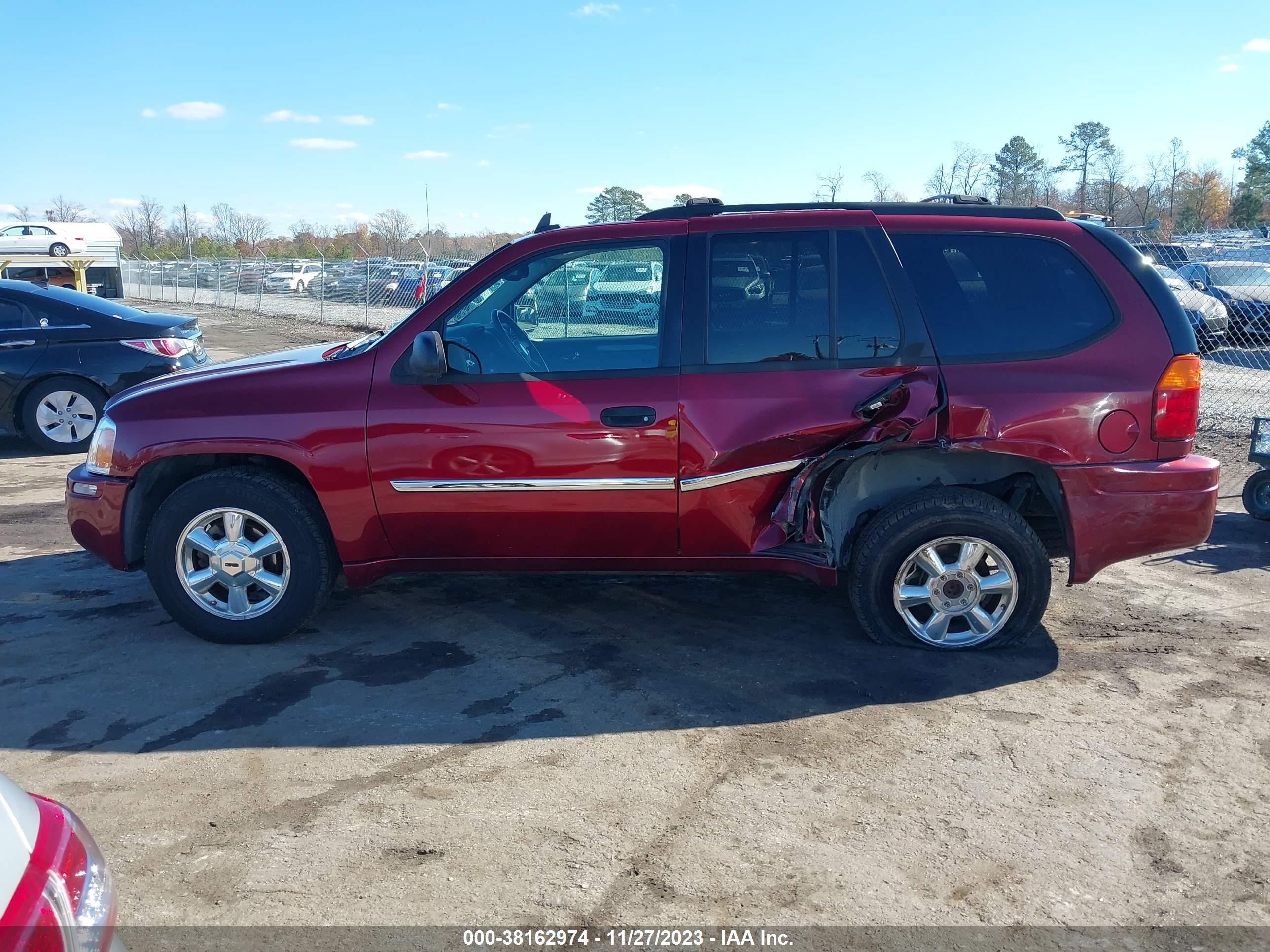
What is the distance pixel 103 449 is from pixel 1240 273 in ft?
55.1

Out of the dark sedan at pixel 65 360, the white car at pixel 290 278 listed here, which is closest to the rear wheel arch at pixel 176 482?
the dark sedan at pixel 65 360

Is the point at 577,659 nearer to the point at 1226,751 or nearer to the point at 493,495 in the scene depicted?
the point at 493,495

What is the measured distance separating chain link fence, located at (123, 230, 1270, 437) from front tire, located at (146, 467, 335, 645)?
1.40 meters

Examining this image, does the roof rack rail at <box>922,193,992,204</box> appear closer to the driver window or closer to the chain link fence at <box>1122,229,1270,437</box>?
the driver window

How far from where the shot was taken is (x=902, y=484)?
4.73 m

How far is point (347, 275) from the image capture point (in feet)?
98.9

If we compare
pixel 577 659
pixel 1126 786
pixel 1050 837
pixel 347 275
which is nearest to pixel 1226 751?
pixel 1126 786

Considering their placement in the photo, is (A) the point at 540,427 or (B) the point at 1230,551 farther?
(B) the point at 1230,551

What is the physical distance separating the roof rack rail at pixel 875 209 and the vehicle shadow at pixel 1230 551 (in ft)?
7.20

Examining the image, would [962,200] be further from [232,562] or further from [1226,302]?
[1226,302]

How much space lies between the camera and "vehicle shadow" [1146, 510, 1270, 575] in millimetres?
5984

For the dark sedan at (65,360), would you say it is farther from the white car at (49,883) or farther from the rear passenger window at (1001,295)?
the white car at (49,883)

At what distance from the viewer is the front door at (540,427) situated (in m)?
4.49

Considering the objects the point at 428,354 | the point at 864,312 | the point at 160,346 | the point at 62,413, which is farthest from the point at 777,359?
the point at 62,413
